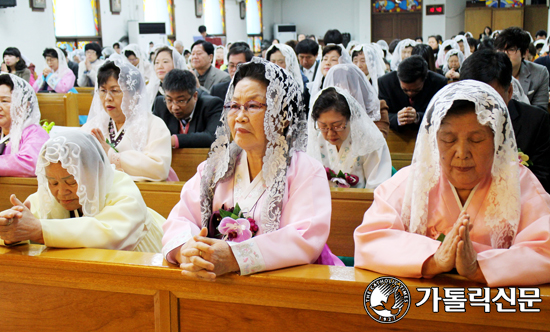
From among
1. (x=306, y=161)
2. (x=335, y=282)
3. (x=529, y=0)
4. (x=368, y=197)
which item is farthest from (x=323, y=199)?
(x=529, y=0)

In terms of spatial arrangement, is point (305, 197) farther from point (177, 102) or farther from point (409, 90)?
point (409, 90)

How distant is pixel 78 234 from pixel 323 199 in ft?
3.12

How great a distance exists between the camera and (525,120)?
2.96 m

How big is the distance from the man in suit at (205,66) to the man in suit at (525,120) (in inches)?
152

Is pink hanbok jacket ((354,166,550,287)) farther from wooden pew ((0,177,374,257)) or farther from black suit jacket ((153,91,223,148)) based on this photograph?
black suit jacket ((153,91,223,148))

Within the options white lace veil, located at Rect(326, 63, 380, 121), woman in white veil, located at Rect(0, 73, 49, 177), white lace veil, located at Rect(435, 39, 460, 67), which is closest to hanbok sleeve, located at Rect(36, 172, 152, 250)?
woman in white veil, located at Rect(0, 73, 49, 177)

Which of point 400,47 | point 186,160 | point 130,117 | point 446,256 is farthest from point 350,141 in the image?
point 400,47

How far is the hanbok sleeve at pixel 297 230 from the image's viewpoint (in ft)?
5.52

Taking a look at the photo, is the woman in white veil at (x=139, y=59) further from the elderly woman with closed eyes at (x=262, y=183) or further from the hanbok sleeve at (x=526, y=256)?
the hanbok sleeve at (x=526, y=256)

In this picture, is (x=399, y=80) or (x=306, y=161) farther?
(x=399, y=80)

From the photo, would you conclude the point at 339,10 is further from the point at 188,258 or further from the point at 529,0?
the point at 188,258

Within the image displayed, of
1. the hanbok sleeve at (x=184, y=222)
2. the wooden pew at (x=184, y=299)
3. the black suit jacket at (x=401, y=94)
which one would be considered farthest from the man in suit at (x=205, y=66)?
the wooden pew at (x=184, y=299)

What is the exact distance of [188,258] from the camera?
1674 mm

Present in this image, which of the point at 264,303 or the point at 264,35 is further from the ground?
the point at 264,35
